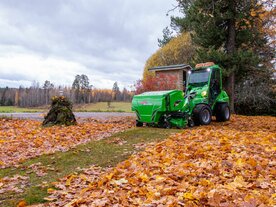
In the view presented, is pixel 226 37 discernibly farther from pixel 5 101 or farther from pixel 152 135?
pixel 5 101

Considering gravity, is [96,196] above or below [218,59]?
below

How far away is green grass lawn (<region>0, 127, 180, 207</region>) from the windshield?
15.7 feet

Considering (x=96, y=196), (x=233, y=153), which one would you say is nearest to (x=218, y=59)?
(x=233, y=153)

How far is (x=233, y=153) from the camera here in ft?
19.9

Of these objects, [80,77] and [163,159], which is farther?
[80,77]

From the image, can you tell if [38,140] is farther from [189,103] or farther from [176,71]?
[176,71]

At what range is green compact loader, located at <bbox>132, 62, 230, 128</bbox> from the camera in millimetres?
11289

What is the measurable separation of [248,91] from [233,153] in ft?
67.5

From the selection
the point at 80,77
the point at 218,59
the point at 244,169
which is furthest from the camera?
the point at 80,77

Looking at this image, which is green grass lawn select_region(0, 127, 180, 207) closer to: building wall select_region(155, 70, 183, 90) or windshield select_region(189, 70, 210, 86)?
windshield select_region(189, 70, 210, 86)

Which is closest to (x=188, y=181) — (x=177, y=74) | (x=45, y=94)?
(x=177, y=74)

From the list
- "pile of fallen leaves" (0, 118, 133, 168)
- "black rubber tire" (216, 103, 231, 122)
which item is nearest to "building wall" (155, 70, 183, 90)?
"black rubber tire" (216, 103, 231, 122)

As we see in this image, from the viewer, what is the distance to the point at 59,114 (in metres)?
13.1

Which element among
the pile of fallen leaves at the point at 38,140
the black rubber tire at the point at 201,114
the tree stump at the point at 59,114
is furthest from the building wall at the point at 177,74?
the pile of fallen leaves at the point at 38,140
